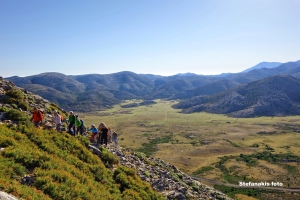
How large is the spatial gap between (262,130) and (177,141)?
6583cm

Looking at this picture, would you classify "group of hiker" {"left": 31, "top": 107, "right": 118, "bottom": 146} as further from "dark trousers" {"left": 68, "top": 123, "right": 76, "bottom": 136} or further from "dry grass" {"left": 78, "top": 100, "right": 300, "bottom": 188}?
"dry grass" {"left": 78, "top": 100, "right": 300, "bottom": 188}

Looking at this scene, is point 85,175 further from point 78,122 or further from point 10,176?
point 78,122

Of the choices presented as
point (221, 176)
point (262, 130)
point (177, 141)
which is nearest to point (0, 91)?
point (221, 176)

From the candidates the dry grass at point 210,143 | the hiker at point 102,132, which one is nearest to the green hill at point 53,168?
the hiker at point 102,132

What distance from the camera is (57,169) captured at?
11930 mm

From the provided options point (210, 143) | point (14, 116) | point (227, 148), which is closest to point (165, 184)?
point (14, 116)

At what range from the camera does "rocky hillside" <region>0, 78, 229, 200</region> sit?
1003 cm

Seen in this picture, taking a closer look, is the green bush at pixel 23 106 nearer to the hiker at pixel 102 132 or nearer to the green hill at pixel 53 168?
the green hill at pixel 53 168

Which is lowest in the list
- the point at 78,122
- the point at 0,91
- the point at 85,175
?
the point at 85,175

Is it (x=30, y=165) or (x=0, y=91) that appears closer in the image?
(x=30, y=165)

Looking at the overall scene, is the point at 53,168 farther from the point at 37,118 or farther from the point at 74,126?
the point at 74,126

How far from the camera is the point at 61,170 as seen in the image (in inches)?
469

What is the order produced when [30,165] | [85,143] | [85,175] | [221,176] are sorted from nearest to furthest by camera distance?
[30,165] → [85,175] → [85,143] → [221,176]

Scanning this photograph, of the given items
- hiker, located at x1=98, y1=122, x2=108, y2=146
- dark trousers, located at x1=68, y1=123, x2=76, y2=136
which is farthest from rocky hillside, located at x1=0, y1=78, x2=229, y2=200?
hiker, located at x1=98, y1=122, x2=108, y2=146
